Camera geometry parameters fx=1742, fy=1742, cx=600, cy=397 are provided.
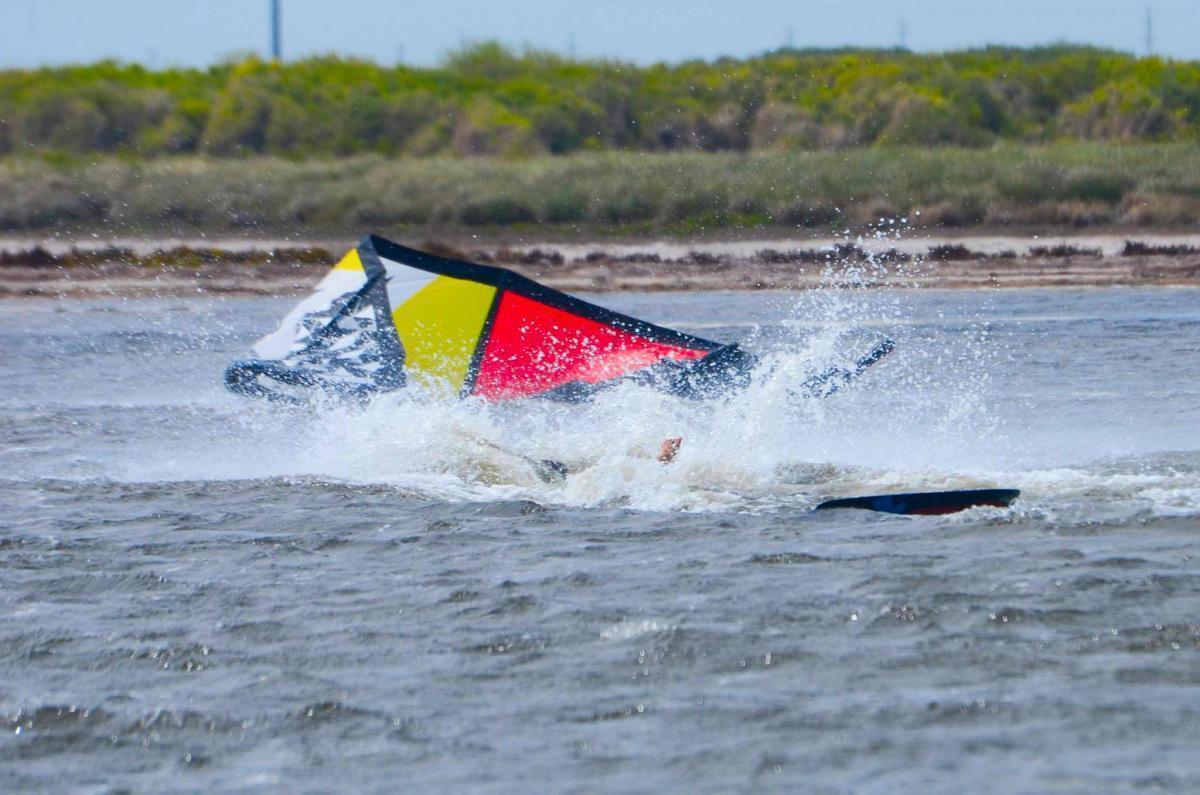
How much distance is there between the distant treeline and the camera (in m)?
32.0

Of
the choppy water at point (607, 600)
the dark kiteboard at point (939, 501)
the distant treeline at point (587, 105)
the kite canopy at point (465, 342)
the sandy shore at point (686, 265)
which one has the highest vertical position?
the distant treeline at point (587, 105)

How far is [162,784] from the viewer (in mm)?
5184

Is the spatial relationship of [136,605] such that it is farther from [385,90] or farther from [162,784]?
[385,90]

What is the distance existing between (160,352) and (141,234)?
33.3 feet

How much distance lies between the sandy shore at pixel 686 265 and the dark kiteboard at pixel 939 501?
1449 cm

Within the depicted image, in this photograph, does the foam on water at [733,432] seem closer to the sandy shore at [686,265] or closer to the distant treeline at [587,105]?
the sandy shore at [686,265]

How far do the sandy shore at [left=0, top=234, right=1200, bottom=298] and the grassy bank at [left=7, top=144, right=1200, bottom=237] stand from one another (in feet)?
2.73

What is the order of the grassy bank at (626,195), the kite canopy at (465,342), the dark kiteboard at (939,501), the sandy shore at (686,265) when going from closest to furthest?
the dark kiteboard at (939,501) → the kite canopy at (465,342) → the sandy shore at (686,265) → the grassy bank at (626,195)

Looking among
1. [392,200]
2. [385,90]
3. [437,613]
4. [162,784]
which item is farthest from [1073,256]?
[162,784]

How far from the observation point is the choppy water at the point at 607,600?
533 centimetres

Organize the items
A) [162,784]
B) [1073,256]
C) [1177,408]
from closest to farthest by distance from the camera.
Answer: [162,784]
[1177,408]
[1073,256]

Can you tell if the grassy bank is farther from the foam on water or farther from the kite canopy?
the kite canopy

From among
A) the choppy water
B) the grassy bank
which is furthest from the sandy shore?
the choppy water

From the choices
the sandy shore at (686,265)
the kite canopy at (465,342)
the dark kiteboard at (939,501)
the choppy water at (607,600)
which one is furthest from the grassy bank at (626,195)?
the dark kiteboard at (939,501)
